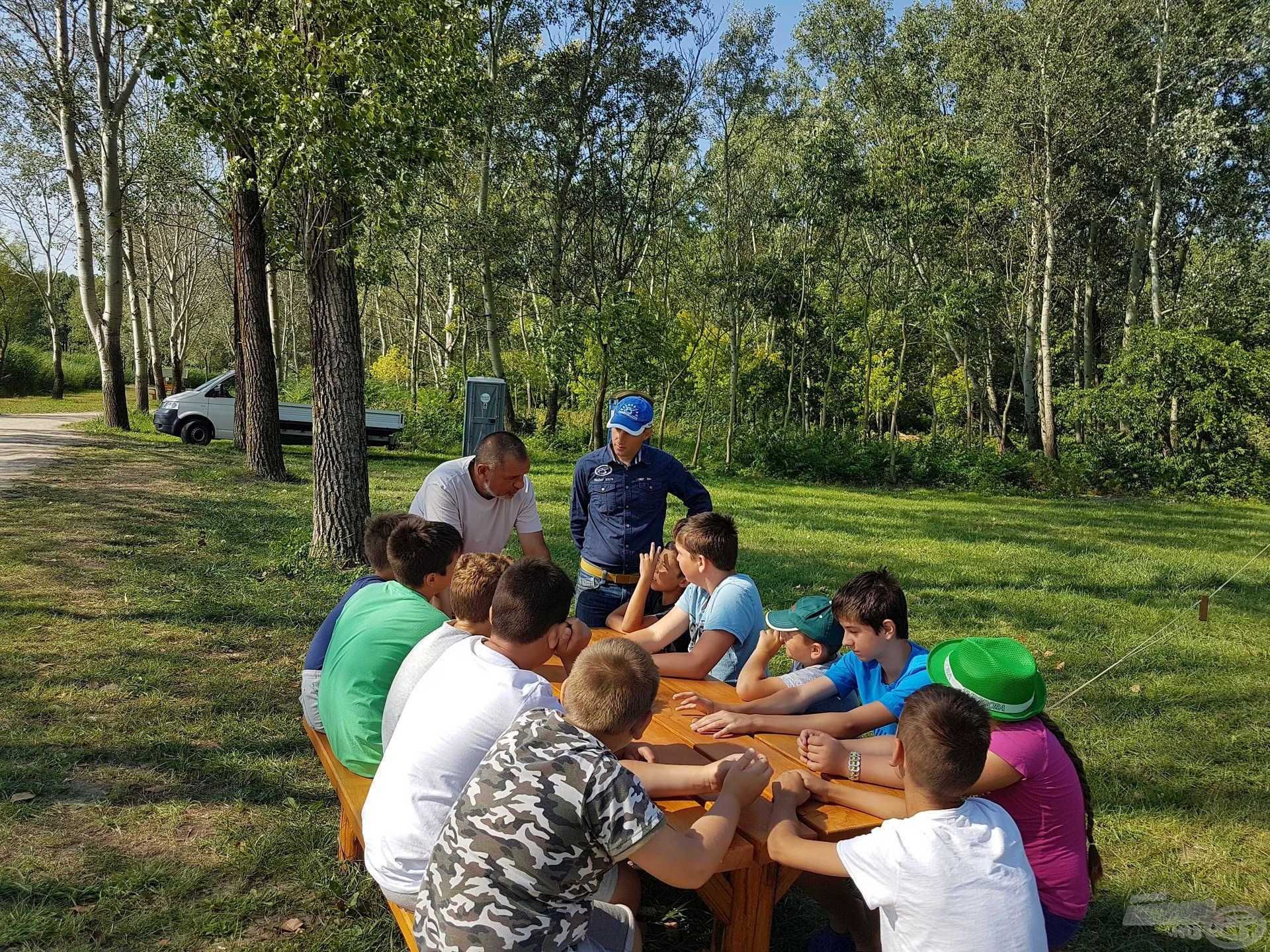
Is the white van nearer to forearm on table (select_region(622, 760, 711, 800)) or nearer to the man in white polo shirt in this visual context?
the man in white polo shirt

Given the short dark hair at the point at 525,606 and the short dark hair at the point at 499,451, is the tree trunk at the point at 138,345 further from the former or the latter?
the short dark hair at the point at 525,606

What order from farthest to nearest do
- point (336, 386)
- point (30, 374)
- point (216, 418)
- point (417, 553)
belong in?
point (30, 374)
point (216, 418)
point (336, 386)
point (417, 553)

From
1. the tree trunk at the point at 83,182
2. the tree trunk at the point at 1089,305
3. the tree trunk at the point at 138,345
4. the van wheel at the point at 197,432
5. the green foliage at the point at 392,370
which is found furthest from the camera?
the green foliage at the point at 392,370

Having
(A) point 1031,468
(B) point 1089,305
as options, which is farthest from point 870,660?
(B) point 1089,305

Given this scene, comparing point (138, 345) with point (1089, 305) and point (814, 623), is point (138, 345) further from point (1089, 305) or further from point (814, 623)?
point (1089, 305)

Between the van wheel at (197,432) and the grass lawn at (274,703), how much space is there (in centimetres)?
682

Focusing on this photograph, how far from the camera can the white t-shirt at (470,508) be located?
4.60m

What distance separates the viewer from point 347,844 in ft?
10.9

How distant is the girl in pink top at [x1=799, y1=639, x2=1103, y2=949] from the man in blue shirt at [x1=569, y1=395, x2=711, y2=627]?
7.98ft

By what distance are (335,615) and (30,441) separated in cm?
1691

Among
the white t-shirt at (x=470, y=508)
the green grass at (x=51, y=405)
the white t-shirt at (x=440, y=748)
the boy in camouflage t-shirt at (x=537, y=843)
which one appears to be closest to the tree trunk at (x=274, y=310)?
the green grass at (x=51, y=405)

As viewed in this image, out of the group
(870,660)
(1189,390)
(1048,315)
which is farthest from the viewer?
(1048,315)

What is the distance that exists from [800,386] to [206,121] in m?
24.2

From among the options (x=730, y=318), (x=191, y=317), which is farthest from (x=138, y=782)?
(x=191, y=317)
